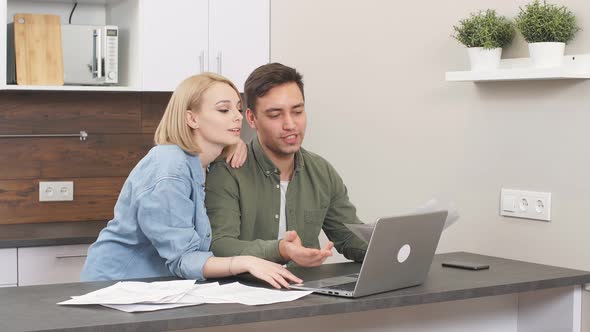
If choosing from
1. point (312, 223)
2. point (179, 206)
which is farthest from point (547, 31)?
point (179, 206)

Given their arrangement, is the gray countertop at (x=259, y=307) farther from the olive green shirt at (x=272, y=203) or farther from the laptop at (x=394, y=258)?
the olive green shirt at (x=272, y=203)

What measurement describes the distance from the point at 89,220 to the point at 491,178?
6.39 feet

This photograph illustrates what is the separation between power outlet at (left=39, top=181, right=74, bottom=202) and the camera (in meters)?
3.96

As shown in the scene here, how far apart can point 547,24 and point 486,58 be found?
25cm

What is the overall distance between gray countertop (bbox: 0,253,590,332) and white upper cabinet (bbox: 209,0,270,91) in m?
1.69

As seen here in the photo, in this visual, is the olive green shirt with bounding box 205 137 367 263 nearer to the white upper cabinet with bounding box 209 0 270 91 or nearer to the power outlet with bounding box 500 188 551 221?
the power outlet with bounding box 500 188 551 221

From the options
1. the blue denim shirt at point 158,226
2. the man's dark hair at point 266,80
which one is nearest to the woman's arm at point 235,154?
the man's dark hair at point 266,80

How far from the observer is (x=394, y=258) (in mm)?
2043

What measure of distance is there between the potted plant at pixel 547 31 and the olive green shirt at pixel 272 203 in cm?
73

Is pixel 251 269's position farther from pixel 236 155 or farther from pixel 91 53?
pixel 91 53

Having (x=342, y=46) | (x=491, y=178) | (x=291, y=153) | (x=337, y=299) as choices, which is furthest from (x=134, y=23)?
(x=337, y=299)

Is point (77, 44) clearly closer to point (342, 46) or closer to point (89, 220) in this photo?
point (89, 220)

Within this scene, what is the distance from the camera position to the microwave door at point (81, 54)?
3814 mm

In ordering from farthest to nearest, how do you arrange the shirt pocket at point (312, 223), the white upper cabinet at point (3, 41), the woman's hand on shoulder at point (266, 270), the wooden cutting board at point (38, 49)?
1. the wooden cutting board at point (38, 49)
2. the white upper cabinet at point (3, 41)
3. the shirt pocket at point (312, 223)
4. the woman's hand on shoulder at point (266, 270)
